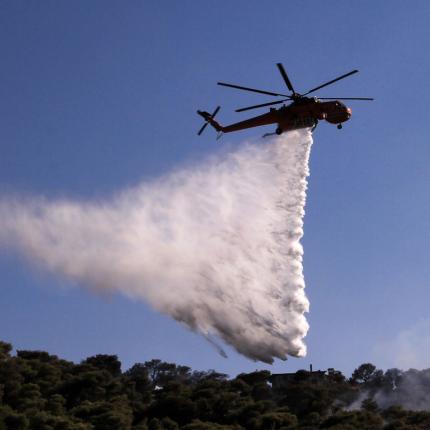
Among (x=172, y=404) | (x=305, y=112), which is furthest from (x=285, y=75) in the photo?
(x=172, y=404)

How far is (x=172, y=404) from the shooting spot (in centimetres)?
7344

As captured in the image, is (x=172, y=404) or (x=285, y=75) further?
(x=172, y=404)

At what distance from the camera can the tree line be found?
6197 centimetres

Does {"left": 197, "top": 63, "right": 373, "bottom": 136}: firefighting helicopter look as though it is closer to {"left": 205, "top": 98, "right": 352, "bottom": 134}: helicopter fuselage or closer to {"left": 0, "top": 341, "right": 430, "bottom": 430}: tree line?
{"left": 205, "top": 98, "right": 352, "bottom": 134}: helicopter fuselage

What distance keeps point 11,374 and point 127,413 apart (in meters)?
16.5

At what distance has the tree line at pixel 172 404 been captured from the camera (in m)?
62.0

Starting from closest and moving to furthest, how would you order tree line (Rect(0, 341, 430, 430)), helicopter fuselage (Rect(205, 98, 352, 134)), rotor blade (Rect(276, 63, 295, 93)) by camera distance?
1. rotor blade (Rect(276, 63, 295, 93))
2. helicopter fuselage (Rect(205, 98, 352, 134))
3. tree line (Rect(0, 341, 430, 430))

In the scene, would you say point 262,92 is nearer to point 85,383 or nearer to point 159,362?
point 85,383

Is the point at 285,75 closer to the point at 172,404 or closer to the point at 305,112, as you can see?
the point at 305,112

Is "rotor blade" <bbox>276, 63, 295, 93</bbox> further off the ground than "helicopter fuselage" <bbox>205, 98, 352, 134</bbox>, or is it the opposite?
"rotor blade" <bbox>276, 63, 295, 93</bbox>

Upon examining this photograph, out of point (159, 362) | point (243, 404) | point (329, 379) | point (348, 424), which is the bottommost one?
point (348, 424)

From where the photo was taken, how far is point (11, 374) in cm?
7769

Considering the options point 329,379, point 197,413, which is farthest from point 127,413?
point 329,379

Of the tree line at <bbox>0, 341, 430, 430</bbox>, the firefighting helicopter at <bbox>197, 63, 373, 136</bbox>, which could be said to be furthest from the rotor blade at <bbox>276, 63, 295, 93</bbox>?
the tree line at <bbox>0, 341, 430, 430</bbox>
